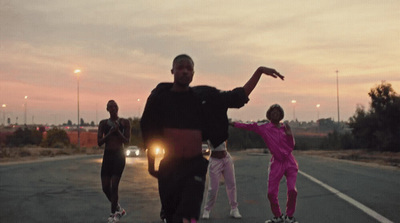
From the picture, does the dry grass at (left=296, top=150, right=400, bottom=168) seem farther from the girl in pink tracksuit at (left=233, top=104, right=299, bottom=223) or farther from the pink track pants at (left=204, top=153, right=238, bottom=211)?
the girl in pink tracksuit at (left=233, top=104, right=299, bottom=223)

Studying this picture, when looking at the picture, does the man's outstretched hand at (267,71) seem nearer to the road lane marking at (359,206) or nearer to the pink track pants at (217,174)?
the pink track pants at (217,174)

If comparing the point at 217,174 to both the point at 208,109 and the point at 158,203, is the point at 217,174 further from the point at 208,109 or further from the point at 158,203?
the point at 208,109

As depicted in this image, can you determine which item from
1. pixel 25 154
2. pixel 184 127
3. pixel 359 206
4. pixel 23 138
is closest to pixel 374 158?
pixel 25 154

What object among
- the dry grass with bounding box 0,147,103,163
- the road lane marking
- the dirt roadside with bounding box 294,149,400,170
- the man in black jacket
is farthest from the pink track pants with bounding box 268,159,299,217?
the dry grass with bounding box 0,147,103,163

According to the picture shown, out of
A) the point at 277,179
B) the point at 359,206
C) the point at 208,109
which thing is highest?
the point at 208,109

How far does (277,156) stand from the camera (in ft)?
26.6

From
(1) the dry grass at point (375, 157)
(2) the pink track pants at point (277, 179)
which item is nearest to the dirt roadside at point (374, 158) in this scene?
(1) the dry grass at point (375, 157)

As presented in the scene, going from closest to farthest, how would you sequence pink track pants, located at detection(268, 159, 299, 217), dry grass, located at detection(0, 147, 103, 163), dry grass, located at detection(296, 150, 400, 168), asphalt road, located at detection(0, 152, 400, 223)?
pink track pants, located at detection(268, 159, 299, 217)
asphalt road, located at detection(0, 152, 400, 223)
dry grass, located at detection(296, 150, 400, 168)
dry grass, located at detection(0, 147, 103, 163)

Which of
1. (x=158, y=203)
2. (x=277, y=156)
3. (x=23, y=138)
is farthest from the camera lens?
(x=23, y=138)

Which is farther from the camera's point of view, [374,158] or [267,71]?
[374,158]

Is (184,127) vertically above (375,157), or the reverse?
(184,127)

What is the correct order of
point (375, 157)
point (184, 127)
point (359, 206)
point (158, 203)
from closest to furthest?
point (184, 127) < point (359, 206) < point (158, 203) < point (375, 157)

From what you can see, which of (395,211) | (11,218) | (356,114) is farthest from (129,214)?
(356,114)

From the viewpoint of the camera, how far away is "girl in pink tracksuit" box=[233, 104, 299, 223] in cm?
802
